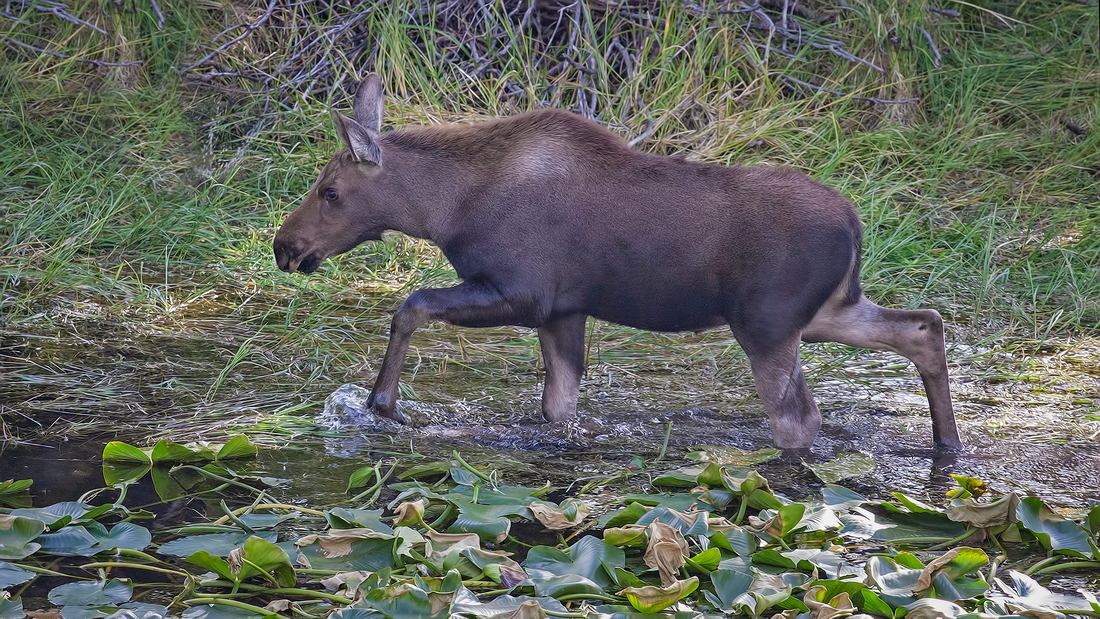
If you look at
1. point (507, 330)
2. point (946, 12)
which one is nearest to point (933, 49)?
point (946, 12)

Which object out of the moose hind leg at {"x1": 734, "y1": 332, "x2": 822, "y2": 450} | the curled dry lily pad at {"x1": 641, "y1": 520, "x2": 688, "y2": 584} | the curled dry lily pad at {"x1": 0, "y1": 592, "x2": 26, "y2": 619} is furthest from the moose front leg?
the curled dry lily pad at {"x1": 0, "y1": 592, "x2": 26, "y2": 619}

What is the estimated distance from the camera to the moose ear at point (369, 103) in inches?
204

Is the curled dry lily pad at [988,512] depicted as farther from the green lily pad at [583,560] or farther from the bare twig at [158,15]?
the bare twig at [158,15]

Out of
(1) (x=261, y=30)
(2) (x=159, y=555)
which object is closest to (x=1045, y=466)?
(2) (x=159, y=555)

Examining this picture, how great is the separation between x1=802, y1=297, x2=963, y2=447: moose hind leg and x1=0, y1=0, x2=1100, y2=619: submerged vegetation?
0.19 m

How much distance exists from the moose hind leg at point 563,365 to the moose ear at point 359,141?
1.01 metres

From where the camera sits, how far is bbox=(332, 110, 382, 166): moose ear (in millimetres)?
4848

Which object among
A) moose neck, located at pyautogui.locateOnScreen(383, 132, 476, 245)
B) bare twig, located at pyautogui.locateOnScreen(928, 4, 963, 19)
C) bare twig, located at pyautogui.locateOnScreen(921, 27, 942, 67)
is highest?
bare twig, located at pyautogui.locateOnScreen(928, 4, 963, 19)

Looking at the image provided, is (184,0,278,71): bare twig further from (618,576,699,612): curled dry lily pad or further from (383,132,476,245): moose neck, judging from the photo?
(618,576,699,612): curled dry lily pad

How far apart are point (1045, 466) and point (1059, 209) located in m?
3.38

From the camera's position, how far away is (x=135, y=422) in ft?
16.1

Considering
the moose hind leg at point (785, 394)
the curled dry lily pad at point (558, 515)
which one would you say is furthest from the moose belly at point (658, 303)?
the curled dry lily pad at point (558, 515)

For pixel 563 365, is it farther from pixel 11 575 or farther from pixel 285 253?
pixel 11 575

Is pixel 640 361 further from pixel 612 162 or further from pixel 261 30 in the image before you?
pixel 261 30
